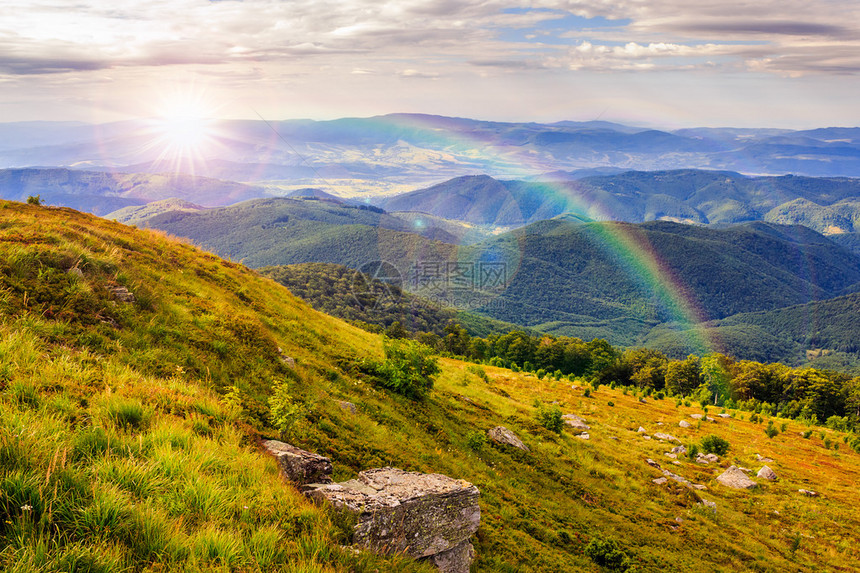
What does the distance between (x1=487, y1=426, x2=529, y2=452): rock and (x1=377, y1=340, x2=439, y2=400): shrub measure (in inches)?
135

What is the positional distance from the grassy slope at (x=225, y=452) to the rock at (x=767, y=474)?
1272mm

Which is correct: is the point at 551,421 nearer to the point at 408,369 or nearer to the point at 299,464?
the point at 408,369

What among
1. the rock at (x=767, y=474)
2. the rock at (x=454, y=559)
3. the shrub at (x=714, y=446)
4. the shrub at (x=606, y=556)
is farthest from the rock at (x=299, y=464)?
the shrub at (x=714, y=446)

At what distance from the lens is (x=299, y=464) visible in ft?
27.1

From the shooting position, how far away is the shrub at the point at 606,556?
13.4m

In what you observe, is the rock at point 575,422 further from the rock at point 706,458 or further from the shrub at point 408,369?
the shrub at point 408,369

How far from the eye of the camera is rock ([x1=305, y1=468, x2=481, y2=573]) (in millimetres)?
7289

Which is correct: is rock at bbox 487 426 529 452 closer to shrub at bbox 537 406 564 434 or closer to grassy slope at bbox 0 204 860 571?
grassy slope at bbox 0 204 860 571

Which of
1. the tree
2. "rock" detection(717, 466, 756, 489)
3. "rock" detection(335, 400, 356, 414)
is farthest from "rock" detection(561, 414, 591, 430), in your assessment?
the tree

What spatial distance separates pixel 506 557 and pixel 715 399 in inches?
2725

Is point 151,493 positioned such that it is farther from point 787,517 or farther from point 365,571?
point 787,517

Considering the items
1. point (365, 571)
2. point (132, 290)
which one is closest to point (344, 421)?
point (365, 571)

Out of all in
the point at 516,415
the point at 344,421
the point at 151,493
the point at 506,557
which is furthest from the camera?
the point at 516,415

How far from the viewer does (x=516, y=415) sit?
1002 inches
